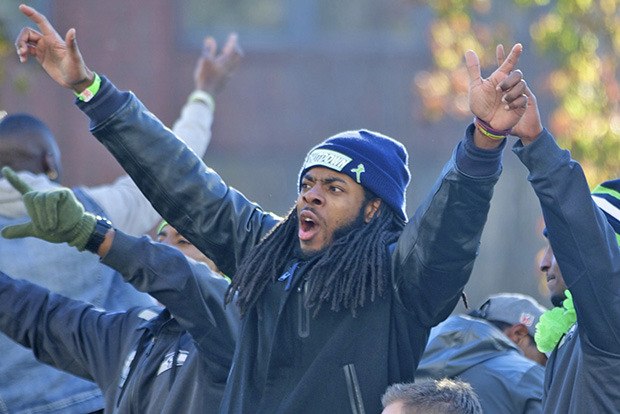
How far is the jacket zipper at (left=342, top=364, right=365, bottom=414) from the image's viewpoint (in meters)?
4.09

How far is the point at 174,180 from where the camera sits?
4523 millimetres

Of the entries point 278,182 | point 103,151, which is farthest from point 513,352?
point 278,182

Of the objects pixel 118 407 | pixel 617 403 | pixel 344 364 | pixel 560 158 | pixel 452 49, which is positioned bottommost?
pixel 118 407

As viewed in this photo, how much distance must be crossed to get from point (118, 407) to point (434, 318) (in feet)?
4.21

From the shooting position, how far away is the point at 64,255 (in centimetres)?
552

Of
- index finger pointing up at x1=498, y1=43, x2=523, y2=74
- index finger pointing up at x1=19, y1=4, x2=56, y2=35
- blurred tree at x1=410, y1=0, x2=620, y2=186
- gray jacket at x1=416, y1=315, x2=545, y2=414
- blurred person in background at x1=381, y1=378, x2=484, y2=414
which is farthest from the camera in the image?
blurred tree at x1=410, y1=0, x2=620, y2=186

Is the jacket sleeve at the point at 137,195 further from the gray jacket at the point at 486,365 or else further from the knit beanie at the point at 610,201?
the knit beanie at the point at 610,201

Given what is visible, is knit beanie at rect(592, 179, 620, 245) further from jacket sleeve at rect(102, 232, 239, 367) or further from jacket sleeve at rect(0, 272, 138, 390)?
jacket sleeve at rect(0, 272, 138, 390)

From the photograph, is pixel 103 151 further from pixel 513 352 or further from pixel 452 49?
pixel 513 352

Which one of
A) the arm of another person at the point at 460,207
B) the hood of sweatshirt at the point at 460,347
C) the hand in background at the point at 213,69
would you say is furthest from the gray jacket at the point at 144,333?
the hand in background at the point at 213,69

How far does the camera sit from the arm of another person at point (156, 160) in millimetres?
4480

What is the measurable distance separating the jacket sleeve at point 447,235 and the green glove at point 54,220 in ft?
3.51

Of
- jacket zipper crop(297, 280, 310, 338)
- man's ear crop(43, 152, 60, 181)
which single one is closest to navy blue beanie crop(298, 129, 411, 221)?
jacket zipper crop(297, 280, 310, 338)

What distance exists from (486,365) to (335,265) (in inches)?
46.4
